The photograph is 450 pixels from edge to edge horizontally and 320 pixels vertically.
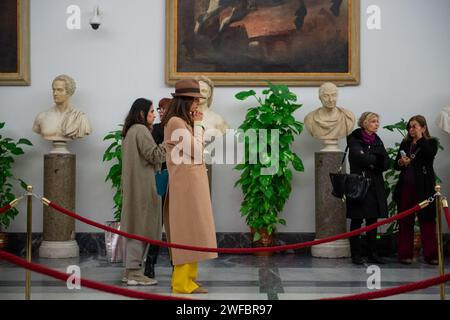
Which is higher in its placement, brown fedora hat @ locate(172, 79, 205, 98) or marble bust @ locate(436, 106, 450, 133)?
brown fedora hat @ locate(172, 79, 205, 98)

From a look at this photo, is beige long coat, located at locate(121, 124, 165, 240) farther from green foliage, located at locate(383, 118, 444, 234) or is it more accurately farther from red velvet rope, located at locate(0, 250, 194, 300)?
green foliage, located at locate(383, 118, 444, 234)

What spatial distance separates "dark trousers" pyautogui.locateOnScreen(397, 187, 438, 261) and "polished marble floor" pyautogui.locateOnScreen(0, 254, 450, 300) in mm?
158

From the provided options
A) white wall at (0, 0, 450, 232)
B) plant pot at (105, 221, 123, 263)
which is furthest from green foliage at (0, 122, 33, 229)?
plant pot at (105, 221, 123, 263)

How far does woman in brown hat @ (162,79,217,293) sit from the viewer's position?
6.88m

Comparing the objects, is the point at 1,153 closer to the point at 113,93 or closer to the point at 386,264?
the point at 113,93

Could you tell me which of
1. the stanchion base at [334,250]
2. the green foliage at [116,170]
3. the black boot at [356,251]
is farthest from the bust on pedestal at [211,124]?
the black boot at [356,251]

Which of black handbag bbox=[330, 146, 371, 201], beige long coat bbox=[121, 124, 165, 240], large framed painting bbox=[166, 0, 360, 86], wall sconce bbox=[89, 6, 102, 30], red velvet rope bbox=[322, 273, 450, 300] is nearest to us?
red velvet rope bbox=[322, 273, 450, 300]

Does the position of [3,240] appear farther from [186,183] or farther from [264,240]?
[186,183]

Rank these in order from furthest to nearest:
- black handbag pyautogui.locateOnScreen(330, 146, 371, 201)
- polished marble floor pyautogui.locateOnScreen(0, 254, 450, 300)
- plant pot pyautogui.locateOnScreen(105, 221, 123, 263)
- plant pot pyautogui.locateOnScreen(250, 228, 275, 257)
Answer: plant pot pyautogui.locateOnScreen(250, 228, 275, 257), black handbag pyautogui.locateOnScreen(330, 146, 371, 201), plant pot pyautogui.locateOnScreen(105, 221, 123, 263), polished marble floor pyautogui.locateOnScreen(0, 254, 450, 300)

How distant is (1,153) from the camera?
1044cm

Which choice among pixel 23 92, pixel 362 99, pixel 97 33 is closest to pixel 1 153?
pixel 23 92

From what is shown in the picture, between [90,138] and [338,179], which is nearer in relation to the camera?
[338,179]

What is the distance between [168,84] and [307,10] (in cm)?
219

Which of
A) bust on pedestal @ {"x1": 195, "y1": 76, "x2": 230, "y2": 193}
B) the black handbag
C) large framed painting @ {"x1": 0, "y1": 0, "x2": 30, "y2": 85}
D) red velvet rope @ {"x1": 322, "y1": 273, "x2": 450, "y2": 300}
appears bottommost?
red velvet rope @ {"x1": 322, "y1": 273, "x2": 450, "y2": 300}
